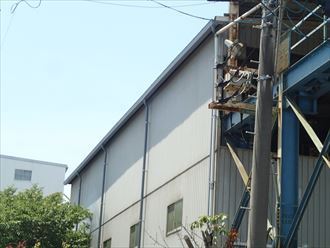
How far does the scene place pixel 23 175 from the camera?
80.9 metres

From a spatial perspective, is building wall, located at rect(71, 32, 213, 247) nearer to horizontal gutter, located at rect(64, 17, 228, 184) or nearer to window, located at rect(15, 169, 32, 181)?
horizontal gutter, located at rect(64, 17, 228, 184)

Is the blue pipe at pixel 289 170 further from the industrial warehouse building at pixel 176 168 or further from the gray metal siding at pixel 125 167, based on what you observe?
the gray metal siding at pixel 125 167

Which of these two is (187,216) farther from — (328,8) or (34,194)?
(34,194)

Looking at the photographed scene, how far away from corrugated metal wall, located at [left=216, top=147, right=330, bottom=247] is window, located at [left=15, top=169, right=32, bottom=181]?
6281cm

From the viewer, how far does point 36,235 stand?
3362 cm

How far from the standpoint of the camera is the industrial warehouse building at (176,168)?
2102 cm

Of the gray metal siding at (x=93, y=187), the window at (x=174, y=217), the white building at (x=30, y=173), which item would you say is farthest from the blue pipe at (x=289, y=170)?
the white building at (x=30, y=173)

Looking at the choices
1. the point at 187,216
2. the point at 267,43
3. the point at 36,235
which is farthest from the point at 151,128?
the point at 267,43

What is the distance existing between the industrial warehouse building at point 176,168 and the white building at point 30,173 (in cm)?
4585

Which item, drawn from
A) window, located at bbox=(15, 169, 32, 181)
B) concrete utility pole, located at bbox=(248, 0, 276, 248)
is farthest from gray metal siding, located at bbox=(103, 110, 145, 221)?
window, located at bbox=(15, 169, 32, 181)

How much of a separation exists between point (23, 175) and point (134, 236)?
176 ft

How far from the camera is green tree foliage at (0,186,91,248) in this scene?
32.9 m

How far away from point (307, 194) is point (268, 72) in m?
5.30

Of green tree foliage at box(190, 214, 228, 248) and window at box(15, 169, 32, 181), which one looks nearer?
green tree foliage at box(190, 214, 228, 248)
